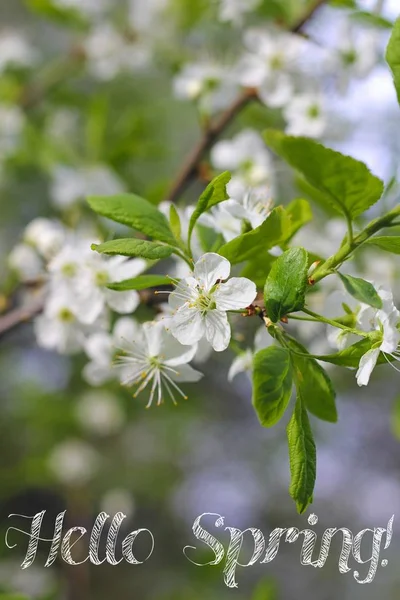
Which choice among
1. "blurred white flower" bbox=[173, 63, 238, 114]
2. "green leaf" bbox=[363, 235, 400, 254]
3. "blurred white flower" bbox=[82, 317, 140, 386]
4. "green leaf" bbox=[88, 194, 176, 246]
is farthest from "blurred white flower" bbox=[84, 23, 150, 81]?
"green leaf" bbox=[363, 235, 400, 254]

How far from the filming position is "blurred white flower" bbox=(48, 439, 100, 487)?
7.27 feet

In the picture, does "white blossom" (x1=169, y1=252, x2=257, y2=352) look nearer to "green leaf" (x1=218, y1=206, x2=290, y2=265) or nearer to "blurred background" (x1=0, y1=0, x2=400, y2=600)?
"green leaf" (x1=218, y1=206, x2=290, y2=265)

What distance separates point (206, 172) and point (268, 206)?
32 centimetres

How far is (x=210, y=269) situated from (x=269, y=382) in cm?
10

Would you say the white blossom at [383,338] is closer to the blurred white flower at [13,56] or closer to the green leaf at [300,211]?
the green leaf at [300,211]

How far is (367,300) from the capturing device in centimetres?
49

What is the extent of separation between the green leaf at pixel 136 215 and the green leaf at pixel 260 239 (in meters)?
0.05

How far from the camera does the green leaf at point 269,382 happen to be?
0.49 m

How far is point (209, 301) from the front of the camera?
1.78 feet

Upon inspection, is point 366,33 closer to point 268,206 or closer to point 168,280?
point 268,206

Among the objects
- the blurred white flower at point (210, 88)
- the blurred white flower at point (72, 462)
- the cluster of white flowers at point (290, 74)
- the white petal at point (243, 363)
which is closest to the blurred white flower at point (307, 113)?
the cluster of white flowers at point (290, 74)

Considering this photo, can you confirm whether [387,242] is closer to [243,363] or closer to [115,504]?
[243,363]

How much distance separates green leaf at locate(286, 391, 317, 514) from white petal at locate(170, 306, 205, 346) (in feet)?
0.32

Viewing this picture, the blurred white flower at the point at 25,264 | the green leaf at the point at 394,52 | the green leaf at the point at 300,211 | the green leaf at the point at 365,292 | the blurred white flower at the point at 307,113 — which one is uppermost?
the green leaf at the point at 394,52
